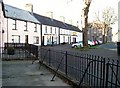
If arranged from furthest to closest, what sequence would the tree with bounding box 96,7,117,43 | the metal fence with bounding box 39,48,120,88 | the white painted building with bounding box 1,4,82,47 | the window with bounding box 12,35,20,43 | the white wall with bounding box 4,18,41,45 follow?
the tree with bounding box 96,7,117,43 < the window with bounding box 12,35,20,43 < the white painted building with bounding box 1,4,82,47 < the white wall with bounding box 4,18,41,45 < the metal fence with bounding box 39,48,120,88

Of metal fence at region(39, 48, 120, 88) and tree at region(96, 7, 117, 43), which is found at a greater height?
tree at region(96, 7, 117, 43)

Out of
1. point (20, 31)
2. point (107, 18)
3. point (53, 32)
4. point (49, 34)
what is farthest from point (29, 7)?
point (107, 18)

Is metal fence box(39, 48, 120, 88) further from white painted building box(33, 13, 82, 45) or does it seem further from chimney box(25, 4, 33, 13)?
white painted building box(33, 13, 82, 45)

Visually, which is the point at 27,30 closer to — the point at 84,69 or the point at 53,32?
the point at 53,32

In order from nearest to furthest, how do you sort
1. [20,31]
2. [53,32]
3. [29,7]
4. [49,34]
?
[20,31], [29,7], [49,34], [53,32]

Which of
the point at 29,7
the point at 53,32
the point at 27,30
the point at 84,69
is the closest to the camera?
the point at 84,69

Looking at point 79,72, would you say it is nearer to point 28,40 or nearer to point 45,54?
point 45,54

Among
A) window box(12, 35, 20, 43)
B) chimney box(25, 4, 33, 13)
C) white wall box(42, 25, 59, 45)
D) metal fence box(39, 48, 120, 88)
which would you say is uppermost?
chimney box(25, 4, 33, 13)

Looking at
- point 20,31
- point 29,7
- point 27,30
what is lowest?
point 20,31

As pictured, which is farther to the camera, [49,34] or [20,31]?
[49,34]

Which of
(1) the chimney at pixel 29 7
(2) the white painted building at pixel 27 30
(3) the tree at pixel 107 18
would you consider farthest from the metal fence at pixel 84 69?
(3) the tree at pixel 107 18

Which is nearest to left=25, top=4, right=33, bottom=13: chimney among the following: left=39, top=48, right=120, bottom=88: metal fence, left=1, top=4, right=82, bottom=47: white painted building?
left=1, top=4, right=82, bottom=47: white painted building

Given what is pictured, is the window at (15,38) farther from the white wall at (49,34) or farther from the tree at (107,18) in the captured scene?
the tree at (107,18)

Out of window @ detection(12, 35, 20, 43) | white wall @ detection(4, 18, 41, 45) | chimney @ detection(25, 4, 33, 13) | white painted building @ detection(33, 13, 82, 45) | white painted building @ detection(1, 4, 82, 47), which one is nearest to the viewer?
white wall @ detection(4, 18, 41, 45)
